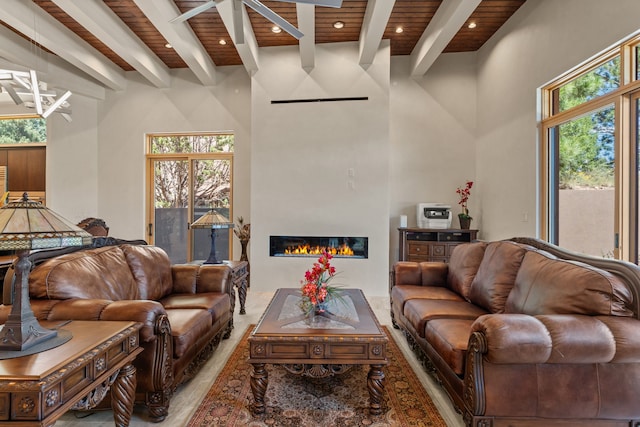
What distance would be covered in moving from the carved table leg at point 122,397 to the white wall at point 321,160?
11.3ft

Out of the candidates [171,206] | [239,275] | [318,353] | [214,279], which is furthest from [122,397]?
[171,206]

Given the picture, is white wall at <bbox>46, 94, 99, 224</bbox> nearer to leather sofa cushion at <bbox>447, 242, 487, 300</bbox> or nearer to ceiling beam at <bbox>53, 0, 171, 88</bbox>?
ceiling beam at <bbox>53, 0, 171, 88</bbox>

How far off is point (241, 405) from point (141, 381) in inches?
25.4

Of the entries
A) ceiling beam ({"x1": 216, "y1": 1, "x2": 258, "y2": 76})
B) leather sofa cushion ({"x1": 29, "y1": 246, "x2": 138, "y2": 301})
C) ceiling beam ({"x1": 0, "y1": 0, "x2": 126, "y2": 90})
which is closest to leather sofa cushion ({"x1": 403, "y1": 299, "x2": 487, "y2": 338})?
leather sofa cushion ({"x1": 29, "y1": 246, "x2": 138, "y2": 301})

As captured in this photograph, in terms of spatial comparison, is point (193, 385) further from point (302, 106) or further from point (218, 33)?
point (218, 33)

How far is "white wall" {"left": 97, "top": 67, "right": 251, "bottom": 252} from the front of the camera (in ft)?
18.7

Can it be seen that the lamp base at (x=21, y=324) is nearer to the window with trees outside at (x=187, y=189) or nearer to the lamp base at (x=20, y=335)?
the lamp base at (x=20, y=335)

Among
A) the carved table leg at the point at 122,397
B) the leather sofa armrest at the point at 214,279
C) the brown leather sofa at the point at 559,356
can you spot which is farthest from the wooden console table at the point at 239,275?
the brown leather sofa at the point at 559,356

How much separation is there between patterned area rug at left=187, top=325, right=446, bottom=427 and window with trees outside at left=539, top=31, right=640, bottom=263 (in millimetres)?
2394

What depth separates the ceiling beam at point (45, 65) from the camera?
4.35 m

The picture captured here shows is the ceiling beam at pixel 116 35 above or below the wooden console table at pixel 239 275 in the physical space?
above

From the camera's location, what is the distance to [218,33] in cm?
461

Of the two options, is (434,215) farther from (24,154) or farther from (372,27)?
(24,154)

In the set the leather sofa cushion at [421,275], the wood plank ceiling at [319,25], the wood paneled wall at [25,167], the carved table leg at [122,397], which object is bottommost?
the carved table leg at [122,397]
